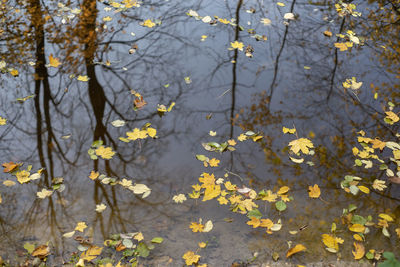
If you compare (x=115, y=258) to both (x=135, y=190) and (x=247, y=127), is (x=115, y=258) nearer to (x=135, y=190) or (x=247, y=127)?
(x=135, y=190)

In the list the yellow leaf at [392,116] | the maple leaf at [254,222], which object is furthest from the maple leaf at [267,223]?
the yellow leaf at [392,116]

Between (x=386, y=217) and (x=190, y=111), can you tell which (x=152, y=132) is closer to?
(x=190, y=111)

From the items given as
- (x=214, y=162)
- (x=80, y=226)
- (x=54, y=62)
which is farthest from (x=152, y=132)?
(x=54, y=62)

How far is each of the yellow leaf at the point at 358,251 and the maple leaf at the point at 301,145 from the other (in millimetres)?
832

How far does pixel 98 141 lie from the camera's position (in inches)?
103

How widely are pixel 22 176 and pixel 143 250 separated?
3.65 feet

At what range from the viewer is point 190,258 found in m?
1.86

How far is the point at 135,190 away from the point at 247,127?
3.71ft

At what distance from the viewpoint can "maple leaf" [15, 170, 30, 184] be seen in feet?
7.48

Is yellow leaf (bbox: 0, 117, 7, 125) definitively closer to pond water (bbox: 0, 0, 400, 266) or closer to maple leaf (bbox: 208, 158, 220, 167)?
pond water (bbox: 0, 0, 400, 266)

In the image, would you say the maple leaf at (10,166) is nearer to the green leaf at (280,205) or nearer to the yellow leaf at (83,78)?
the yellow leaf at (83,78)

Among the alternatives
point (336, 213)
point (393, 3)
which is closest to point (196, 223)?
point (336, 213)

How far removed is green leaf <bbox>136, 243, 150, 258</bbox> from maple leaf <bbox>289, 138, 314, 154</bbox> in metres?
1.40

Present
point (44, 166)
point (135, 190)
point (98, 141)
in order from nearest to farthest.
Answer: point (135, 190) < point (44, 166) < point (98, 141)
